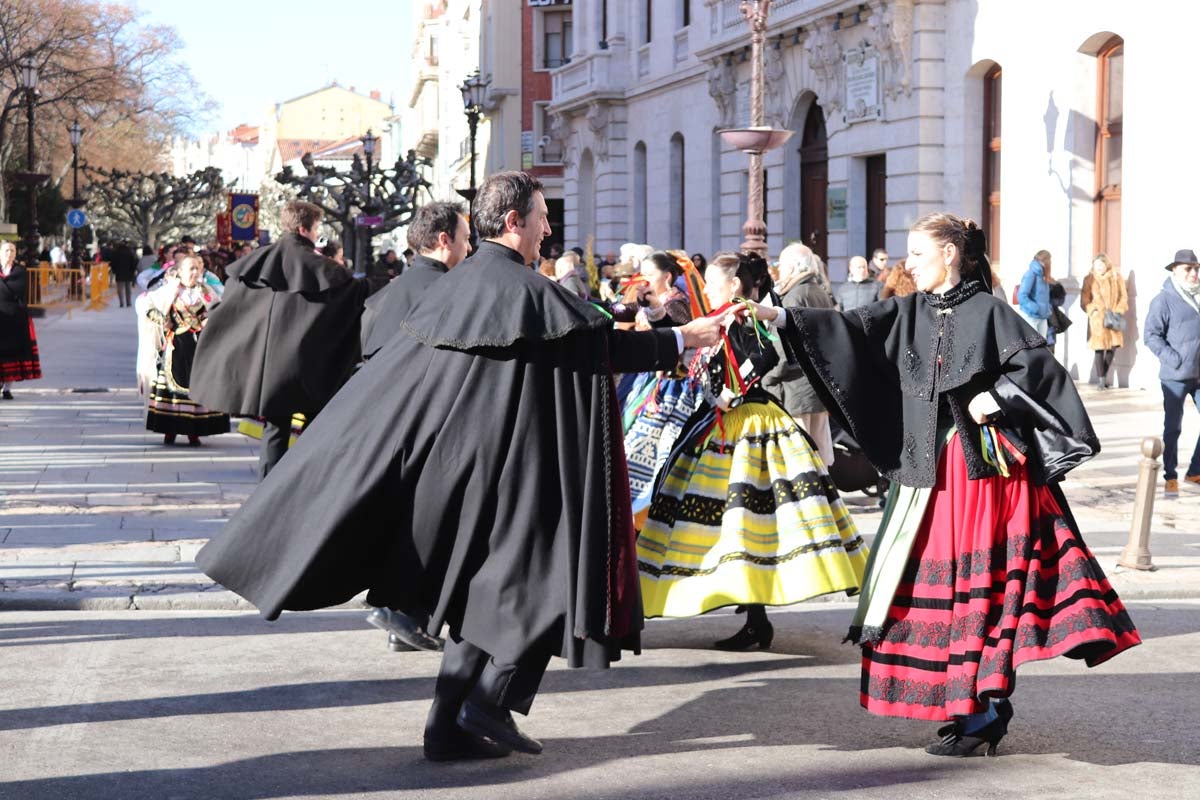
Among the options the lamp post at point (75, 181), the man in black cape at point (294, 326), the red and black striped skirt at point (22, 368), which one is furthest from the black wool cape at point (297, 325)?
the lamp post at point (75, 181)

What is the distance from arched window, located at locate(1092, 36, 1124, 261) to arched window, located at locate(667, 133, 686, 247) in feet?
49.6

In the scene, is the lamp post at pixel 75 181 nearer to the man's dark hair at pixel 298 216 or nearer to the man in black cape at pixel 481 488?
the man's dark hair at pixel 298 216

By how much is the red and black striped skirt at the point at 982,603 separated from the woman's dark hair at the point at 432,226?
2997 mm

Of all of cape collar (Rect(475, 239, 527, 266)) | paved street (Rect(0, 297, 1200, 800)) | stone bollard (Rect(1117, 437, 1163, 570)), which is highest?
cape collar (Rect(475, 239, 527, 266))

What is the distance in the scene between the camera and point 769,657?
7.58 m

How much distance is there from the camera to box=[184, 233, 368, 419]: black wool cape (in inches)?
408

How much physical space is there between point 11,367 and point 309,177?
85.2 feet

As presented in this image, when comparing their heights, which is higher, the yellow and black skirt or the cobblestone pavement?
the yellow and black skirt

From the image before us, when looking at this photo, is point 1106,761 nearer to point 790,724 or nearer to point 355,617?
point 790,724

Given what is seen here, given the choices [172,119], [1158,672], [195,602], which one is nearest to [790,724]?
[1158,672]

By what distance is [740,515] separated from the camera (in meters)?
7.25

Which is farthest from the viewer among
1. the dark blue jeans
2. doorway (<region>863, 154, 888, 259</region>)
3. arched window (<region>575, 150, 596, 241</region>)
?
arched window (<region>575, 150, 596, 241</region>)

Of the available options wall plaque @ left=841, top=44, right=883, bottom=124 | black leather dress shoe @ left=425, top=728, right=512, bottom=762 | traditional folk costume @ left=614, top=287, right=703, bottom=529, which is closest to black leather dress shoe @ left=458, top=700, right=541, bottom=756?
black leather dress shoe @ left=425, top=728, right=512, bottom=762

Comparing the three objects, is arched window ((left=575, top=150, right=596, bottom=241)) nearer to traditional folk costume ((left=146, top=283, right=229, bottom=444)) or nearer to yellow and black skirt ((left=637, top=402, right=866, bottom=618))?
traditional folk costume ((left=146, top=283, right=229, bottom=444))
